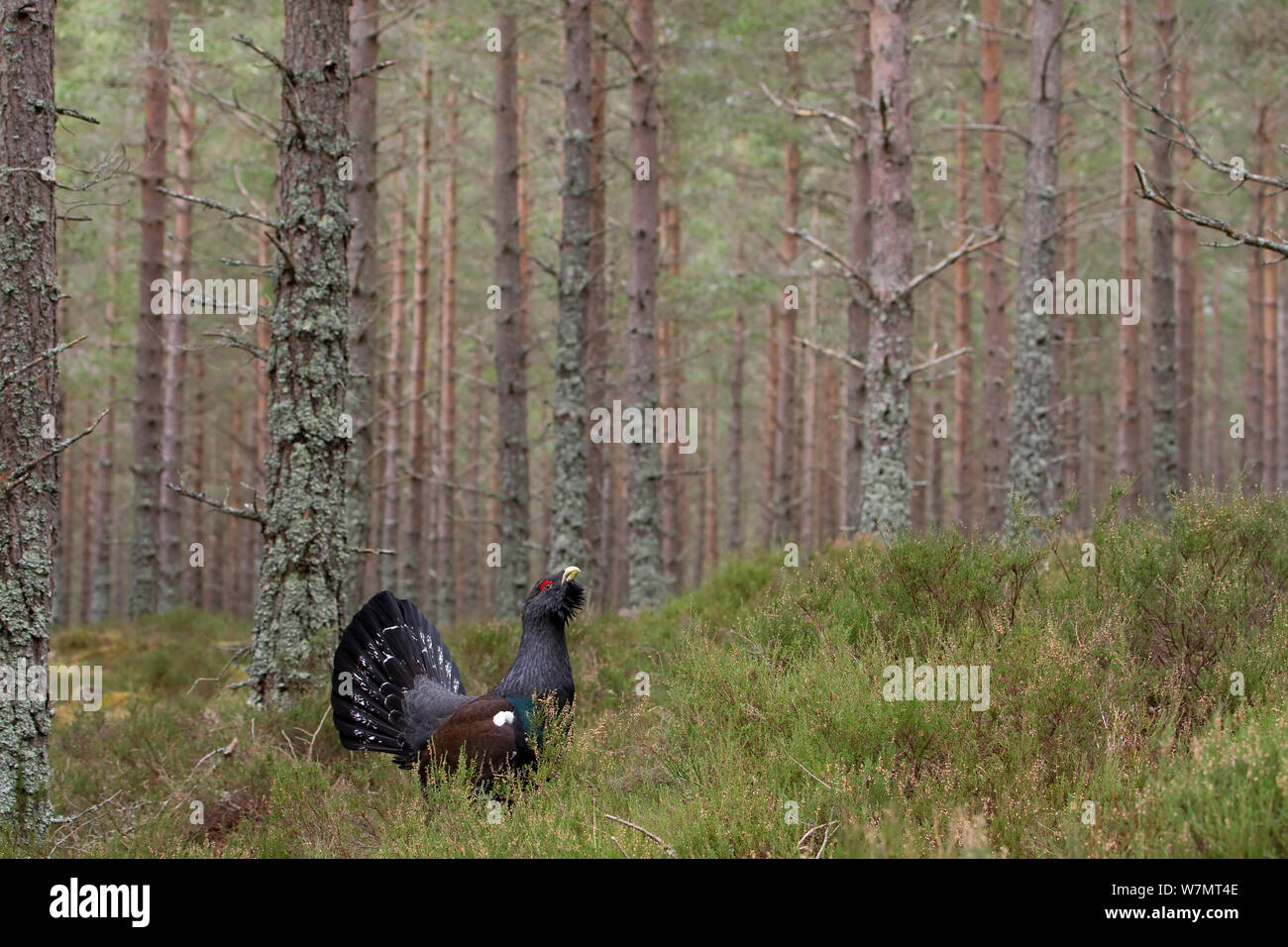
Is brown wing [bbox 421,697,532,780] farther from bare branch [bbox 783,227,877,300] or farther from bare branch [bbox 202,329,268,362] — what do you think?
bare branch [bbox 783,227,877,300]

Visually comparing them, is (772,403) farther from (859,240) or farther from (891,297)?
(891,297)

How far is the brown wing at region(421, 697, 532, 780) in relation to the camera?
5301 millimetres

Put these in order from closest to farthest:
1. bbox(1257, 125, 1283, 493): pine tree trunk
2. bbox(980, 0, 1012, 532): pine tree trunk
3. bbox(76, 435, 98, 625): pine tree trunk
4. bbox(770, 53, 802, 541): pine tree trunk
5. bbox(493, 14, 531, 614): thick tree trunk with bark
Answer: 1. bbox(493, 14, 531, 614): thick tree trunk with bark
2. bbox(980, 0, 1012, 532): pine tree trunk
3. bbox(770, 53, 802, 541): pine tree trunk
4. bbox(1257, 125, 1283, 493): pine tree trunk
5. bbox(76, 435, 98, 625): pine tree trunk

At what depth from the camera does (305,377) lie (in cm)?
711

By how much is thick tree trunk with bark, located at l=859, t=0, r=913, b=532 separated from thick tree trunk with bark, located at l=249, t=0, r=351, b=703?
551cm

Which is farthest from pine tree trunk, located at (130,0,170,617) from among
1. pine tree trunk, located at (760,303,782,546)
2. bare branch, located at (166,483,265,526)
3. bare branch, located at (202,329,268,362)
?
pine tree trunk, located at (760,303,782,546)

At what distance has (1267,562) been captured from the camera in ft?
20.3

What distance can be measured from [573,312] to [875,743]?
9672 millimetres

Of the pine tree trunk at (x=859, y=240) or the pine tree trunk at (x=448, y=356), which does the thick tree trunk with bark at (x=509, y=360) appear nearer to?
the pine tree trunk at (x=859, y=240)

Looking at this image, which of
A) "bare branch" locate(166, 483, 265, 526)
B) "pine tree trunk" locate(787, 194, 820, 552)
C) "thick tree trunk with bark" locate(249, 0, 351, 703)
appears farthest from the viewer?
"pine tree trunk" locate(787, 194, 820, 552)

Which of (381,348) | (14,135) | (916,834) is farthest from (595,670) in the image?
(381,348)

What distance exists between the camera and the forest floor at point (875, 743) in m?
3.97

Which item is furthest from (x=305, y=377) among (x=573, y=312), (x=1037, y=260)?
(x=1037, y=260)
